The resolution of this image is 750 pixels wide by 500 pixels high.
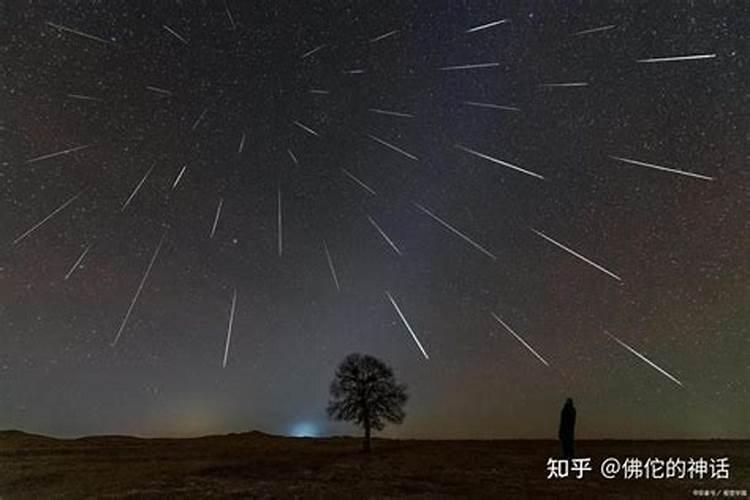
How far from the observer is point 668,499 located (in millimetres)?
14977

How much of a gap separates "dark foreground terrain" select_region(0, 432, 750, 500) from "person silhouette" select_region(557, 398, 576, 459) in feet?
Result: 2.71

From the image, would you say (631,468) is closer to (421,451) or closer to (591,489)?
(591,489)

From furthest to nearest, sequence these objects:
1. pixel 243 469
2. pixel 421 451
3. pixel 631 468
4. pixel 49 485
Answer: pixel 421 451
pixel 243 469
pixel 49 485
pixel 631 468

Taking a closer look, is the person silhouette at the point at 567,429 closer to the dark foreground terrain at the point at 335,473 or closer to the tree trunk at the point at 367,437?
the dark foreground terrain at the point at 335,473

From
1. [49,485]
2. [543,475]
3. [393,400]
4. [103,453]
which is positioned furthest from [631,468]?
[103,453]

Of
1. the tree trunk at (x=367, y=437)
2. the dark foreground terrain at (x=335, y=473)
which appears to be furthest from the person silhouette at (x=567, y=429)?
the tree trunk at (x=367, y=437)

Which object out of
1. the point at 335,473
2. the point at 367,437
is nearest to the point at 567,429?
the point at 335,473

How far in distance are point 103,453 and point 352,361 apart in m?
13.9

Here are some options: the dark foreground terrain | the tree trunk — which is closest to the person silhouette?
the dark foreground terrain

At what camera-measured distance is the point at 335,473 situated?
65.4ft

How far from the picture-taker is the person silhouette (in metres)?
20.1

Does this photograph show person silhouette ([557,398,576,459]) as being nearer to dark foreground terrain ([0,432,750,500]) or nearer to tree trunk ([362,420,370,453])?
dark foreground terrain ([0,432,750,500])

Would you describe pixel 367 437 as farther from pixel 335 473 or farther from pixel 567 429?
pixel 567 429

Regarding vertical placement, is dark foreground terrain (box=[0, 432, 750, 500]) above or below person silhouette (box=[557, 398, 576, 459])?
below
